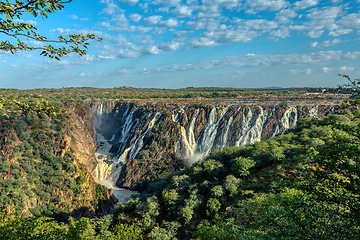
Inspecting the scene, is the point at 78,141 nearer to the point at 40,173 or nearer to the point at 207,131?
the point at 40,173

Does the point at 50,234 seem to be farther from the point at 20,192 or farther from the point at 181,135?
the point at 181,135

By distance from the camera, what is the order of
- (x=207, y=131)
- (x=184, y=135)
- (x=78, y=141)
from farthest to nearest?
(x=184, y=135)
(x=207, y=131)
(x=78, y=141)

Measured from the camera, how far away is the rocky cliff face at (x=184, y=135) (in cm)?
4316

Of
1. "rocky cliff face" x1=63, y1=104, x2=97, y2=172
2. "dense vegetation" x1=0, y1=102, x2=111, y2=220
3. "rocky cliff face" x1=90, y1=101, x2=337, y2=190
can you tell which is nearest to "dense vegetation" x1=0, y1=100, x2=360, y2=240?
"dense vegetation" x1=0, y1=102, x2=111, y2=220

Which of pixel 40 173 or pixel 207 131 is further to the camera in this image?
pixel 207 131

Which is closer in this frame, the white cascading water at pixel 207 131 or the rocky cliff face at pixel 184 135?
the rocky cliff face at pixel 184 135

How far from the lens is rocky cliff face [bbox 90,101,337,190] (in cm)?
4316

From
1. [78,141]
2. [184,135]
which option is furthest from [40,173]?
[184,135]

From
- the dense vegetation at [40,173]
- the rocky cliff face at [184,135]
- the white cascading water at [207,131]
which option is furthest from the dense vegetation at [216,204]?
the white cascading water at [207,131]

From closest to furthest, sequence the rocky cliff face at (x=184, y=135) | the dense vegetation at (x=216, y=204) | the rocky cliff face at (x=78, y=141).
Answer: the dense vegetation at (x=216, y=204)
the rocky cliff face at (x=78, y=141)
the rocky cliff face at (x=184, y=135)

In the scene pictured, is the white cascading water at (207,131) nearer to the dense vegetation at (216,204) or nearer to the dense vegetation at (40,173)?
the dense vegetation at (40,173)

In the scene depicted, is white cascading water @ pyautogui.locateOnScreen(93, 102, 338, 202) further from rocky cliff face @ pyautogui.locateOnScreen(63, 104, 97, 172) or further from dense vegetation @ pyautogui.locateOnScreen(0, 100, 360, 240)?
dense vegetation @ pyautogui.locateOnScreen(0, 100, 360, 240)

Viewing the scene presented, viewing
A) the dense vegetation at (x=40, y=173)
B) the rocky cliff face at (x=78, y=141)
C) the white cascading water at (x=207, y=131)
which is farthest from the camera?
the white cascading water at (x=207, y=131)

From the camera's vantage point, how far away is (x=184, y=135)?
158 feet
